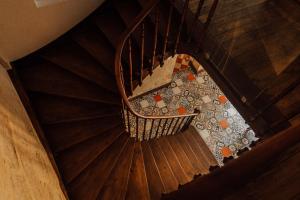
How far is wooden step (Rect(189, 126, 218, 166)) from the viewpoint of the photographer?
4064 millimetres

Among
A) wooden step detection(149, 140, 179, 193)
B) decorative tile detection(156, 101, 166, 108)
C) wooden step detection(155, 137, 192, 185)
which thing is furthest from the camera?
decorative tile detection(156, 101, 166, 108)

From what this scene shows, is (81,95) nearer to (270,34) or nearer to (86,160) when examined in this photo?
(86,160)

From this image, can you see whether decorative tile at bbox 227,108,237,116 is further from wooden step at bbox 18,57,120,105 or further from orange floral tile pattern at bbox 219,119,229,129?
A: wooden step at bbox 18,57,120,105

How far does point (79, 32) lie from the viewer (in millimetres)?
3168

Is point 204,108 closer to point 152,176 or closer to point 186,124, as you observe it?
point 186,124

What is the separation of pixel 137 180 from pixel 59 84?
4.83 feet

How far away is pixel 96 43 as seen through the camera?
10.2ft

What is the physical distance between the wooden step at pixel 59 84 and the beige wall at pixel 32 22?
0.22 metres

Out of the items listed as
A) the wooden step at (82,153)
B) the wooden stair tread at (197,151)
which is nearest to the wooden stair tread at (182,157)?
the wooden stair tread at (197,151)

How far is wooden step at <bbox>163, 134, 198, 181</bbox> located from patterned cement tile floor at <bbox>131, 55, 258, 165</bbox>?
2.30ft

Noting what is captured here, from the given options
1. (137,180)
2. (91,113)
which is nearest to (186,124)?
(137,180)

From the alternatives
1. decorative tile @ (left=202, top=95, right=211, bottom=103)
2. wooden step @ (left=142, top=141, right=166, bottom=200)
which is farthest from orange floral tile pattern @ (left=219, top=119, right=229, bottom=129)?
wooden step @ (left=142, top=141, right=166, bottom=200)

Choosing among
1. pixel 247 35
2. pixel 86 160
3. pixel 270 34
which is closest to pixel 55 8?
pixel 86 160

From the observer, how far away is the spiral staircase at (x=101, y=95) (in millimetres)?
2621
